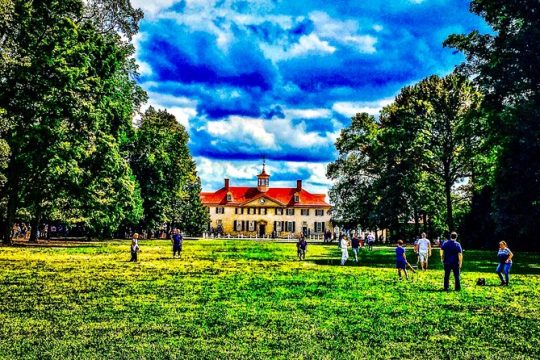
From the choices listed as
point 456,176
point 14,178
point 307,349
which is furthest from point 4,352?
point 456,176

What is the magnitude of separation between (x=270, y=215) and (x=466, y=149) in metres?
84.8

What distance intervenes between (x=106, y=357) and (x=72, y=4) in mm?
30604

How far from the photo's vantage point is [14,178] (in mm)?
33844

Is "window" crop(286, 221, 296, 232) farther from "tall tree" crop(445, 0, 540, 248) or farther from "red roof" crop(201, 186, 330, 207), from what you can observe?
"tall tree" crop(445, 0, 540, 248)

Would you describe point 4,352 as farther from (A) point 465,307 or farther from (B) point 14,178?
(B) point 14,178

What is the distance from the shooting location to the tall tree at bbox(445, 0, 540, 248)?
2469 cm

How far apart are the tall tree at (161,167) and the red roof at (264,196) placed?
1828 inches

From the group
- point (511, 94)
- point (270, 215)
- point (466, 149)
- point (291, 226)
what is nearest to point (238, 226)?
point (270, 215)

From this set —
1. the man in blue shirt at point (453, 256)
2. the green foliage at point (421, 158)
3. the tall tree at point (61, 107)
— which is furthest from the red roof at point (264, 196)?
the man in blue shirt at point (453, 256)

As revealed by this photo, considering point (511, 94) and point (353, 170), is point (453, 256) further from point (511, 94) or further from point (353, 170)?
point (353, 170)

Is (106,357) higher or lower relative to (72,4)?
lower

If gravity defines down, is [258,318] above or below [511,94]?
below

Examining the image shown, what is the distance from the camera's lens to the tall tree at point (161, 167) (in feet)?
189

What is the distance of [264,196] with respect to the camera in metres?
119
